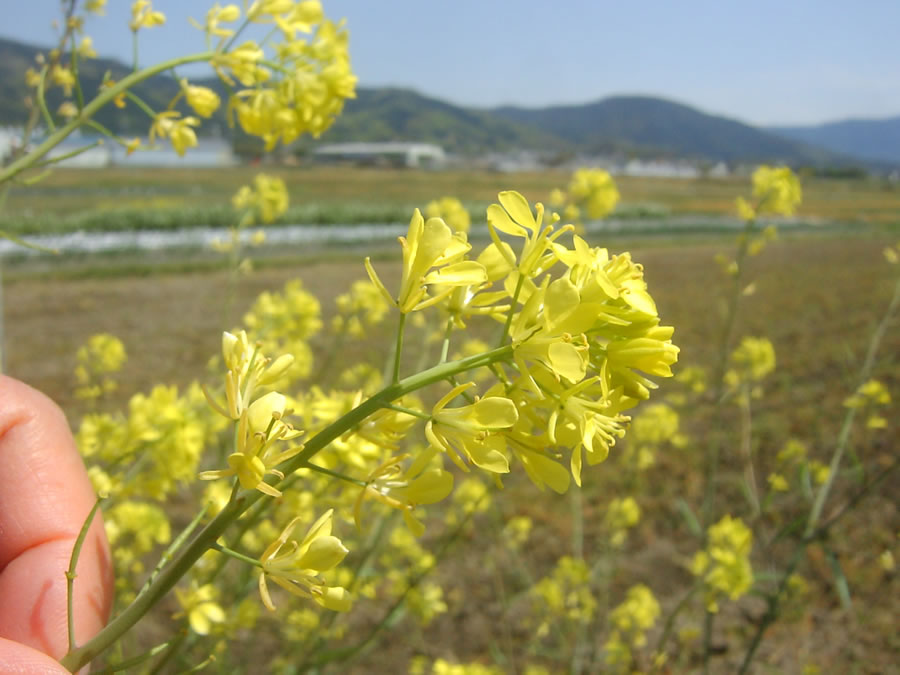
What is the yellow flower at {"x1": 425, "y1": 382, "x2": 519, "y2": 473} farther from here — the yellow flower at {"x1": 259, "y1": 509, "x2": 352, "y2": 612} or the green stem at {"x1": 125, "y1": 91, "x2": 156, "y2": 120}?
the green stem at {"x1": 125, "y1": 91, "x2": 156, "y2": 120}

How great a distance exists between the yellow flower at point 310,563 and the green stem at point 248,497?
2.1 inches

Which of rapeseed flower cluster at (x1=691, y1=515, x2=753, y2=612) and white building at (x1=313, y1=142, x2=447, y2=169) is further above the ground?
white building at (x1=313, y1=142, x2=447, y2=169)

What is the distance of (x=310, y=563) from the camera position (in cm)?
66

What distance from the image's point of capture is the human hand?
31.5 inches

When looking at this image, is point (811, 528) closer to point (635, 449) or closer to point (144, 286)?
point (635, 449)

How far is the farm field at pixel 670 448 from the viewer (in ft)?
12.0

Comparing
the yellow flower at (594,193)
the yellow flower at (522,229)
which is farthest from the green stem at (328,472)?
the yellow flower at (594,193)

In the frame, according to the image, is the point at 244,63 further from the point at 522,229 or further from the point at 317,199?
the point at 317,199

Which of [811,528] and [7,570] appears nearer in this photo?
[7,570]

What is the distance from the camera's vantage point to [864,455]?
229 inches

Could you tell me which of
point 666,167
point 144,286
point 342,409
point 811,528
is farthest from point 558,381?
point 666,167

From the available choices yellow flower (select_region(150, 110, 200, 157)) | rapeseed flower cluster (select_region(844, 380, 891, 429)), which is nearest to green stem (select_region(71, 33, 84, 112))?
yellow flower (select_region(150, 110, 200, 157))

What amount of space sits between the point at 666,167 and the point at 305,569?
111m

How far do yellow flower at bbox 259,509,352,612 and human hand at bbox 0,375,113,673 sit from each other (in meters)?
0.30
